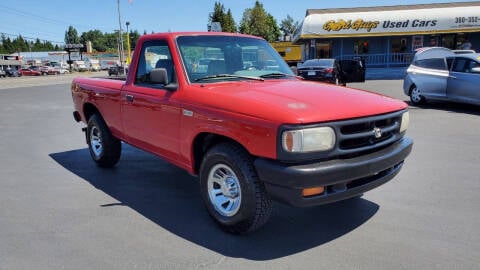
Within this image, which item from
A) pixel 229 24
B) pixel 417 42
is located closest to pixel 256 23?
pixel 229 24

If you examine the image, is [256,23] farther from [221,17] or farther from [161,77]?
[161,77]

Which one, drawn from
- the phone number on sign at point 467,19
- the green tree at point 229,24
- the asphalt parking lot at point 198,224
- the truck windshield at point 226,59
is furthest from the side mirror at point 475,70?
the green tree at point 229,24

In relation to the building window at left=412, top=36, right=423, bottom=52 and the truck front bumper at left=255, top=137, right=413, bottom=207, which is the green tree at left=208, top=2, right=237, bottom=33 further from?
the truck front bumper at left=255, top=137, right=413, bottom=207

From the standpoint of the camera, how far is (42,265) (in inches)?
127

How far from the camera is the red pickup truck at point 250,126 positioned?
3.08m

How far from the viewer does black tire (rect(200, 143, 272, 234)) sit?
3332mm

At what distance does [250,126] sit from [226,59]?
1496 millimetres

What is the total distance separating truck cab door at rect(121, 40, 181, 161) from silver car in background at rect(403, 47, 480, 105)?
9.02 meters

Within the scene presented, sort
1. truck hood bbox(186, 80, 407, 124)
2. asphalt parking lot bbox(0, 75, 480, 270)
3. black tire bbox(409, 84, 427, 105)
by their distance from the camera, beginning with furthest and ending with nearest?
1. black tire bbox(409, 84, 427, 105)
2. asphalt parking lot bbox(0, 75, 480, 270)
3. truck hood bbox(186, 80, 407, 124)

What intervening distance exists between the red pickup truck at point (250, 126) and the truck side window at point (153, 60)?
12 millimetres

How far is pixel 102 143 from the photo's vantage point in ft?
19.1

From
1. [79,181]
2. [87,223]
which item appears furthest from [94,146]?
[87,223]

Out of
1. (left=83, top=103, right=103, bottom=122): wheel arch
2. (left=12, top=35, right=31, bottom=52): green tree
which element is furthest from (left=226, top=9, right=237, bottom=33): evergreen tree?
(left=12, top=35, right=31, bottom=52): green tree

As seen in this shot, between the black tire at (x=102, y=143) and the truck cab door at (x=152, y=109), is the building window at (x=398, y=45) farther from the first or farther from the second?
the truck cab door at (x=152, y=109)
